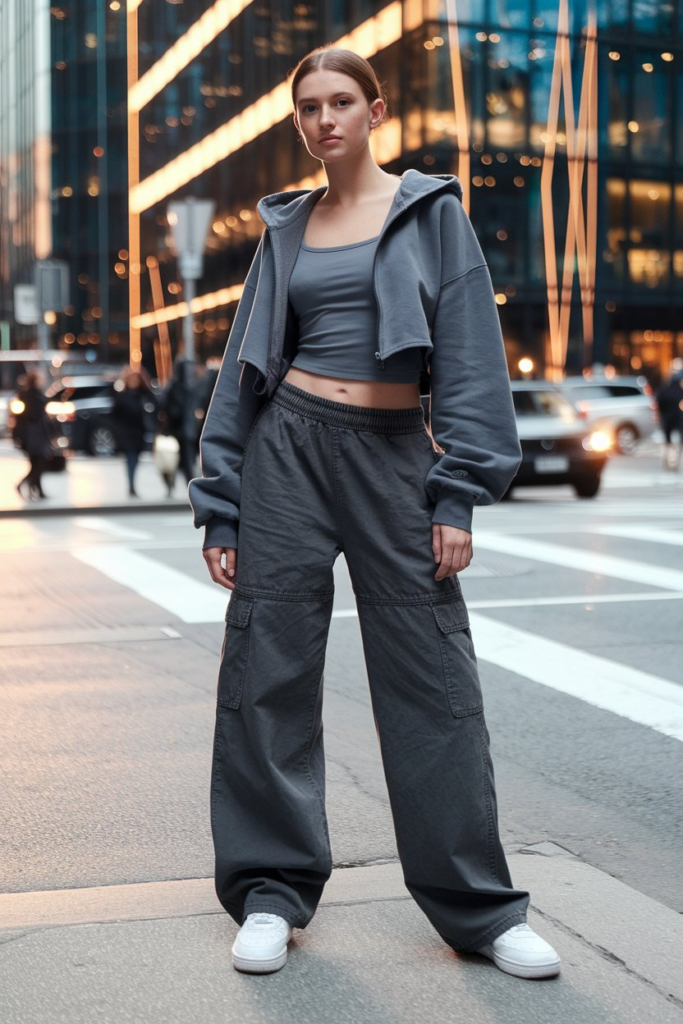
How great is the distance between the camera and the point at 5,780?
4.81 meters

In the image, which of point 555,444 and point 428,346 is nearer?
point 428,346

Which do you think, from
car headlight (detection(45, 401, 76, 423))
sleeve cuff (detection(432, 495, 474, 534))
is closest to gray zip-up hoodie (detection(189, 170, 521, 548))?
sleeve cuff (detection(432, 495, 474, 534))

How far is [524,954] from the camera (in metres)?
3.01

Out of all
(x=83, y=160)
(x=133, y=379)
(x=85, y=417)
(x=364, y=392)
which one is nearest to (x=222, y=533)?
(x=364, y=392)

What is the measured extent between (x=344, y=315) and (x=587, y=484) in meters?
15.0

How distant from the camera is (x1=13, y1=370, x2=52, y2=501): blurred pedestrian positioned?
56.2 feet

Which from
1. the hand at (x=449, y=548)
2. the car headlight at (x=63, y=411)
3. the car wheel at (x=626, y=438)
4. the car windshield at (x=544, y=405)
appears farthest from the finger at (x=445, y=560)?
the car headlight at (x=63, y=411)

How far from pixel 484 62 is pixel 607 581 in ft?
90.8

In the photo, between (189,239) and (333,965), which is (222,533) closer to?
(333,965)

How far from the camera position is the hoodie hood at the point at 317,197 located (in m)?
3.11

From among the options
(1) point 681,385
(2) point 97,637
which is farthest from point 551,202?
(2) point 97,637

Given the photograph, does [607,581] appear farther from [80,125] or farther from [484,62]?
[80,125]

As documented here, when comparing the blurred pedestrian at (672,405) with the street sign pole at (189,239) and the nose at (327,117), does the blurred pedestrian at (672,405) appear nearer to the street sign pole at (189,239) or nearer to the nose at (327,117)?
the street sign pole at (189,239)

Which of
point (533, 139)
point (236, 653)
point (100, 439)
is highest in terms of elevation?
point (533, 139)
